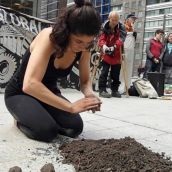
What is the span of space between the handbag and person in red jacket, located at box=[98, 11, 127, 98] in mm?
734

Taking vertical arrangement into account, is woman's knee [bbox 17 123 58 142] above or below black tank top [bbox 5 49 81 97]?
below

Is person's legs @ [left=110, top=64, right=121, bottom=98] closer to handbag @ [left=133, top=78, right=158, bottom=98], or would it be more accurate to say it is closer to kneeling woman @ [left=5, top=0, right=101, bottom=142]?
handbag @ [left=133, top=78, right=158, bottom=98]

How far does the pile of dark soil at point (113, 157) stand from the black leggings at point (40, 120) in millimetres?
290

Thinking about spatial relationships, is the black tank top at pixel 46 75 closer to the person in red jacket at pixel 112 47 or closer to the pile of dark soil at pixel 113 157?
the pile of dark soil at pixel 113 157

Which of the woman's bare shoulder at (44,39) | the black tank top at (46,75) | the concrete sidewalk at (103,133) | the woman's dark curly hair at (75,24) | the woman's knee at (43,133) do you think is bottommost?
the concrete sidewalk at (103,133)

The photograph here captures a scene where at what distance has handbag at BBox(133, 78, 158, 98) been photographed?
8320 millimetres

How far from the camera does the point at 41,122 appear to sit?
3.53m

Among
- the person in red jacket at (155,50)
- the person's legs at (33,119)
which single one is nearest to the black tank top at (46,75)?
the person's legs at (33,119)

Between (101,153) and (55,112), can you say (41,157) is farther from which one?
(55,112)

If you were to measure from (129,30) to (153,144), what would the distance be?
214 inches

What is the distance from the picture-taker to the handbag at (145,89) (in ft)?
Answer: 27.3

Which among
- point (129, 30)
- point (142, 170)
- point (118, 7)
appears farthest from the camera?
point (118, 7)

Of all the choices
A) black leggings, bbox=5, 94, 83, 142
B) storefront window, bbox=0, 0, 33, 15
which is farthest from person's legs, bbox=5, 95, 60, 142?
storefront window, bbox=0, 0, 33, 15

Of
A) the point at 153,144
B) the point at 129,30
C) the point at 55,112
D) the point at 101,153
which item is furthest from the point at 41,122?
the point at 129,30
